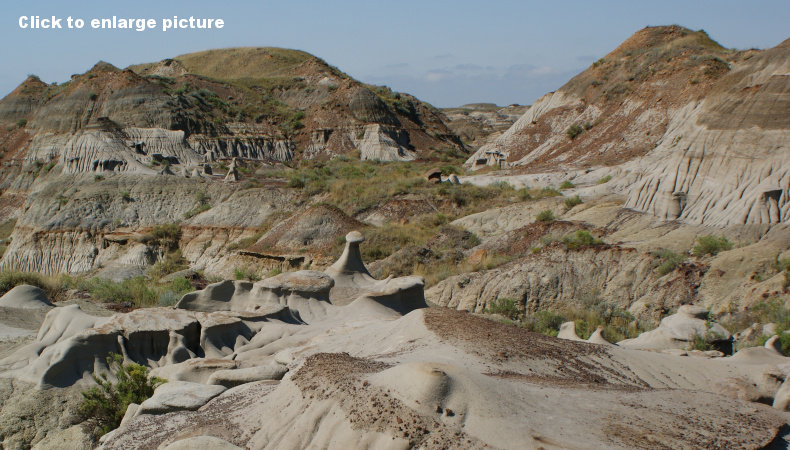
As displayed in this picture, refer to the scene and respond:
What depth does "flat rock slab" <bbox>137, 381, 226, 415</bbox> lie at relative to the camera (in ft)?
23.1

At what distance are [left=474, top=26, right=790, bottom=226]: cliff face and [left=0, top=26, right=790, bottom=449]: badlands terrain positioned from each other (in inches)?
3.6

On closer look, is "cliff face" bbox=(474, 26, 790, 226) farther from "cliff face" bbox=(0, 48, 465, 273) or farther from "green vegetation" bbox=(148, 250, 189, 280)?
"green vegetation" bbox=(148, 250, 189, 280)

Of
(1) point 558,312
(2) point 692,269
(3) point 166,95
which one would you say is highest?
(3) point 166,95

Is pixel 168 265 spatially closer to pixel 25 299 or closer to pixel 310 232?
pixel 310 232

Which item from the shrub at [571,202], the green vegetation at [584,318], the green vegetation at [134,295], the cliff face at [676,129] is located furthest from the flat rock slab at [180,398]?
the shrub at [571,202]

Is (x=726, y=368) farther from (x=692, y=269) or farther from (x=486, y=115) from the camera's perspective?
(x=486, y=115)

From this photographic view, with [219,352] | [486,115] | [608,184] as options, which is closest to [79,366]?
[219,352]

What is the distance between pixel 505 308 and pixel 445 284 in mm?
2227

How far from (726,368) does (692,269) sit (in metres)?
7.10

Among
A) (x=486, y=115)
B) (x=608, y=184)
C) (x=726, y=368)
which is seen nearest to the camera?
(x=726, y=368)

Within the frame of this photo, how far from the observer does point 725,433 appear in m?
5.52

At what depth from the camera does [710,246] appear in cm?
1545

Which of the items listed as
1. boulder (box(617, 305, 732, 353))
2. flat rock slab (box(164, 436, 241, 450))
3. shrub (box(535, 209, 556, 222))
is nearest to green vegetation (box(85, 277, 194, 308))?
shrub (box(535, 209, 556, 222))

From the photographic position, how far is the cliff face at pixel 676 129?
57.4 feet
